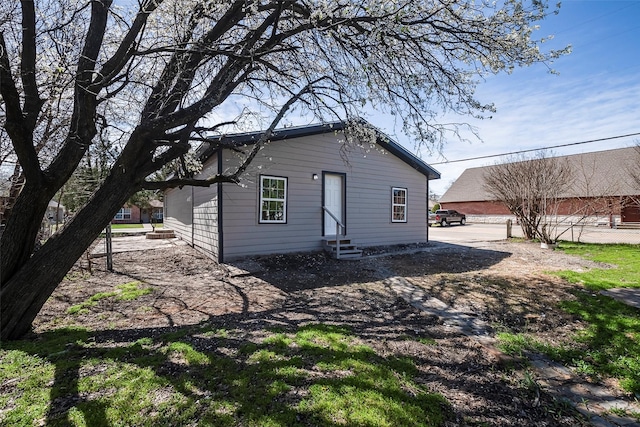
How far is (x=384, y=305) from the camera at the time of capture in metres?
5.03

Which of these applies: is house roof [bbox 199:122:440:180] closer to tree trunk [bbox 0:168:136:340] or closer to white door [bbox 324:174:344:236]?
white door [bbox 324:174:344:236]

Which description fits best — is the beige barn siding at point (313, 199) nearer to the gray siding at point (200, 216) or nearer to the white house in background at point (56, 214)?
the gray siding at point (200, 216)

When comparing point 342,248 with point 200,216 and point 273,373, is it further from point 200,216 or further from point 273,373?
point 273,373

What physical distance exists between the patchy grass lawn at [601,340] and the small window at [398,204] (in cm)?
623

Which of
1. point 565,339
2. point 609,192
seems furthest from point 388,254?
point 609,192

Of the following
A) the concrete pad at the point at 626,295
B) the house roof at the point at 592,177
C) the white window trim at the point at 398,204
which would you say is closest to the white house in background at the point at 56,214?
the white window trim at the point at 398,204

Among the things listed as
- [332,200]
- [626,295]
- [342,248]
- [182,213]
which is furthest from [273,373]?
[182,213]

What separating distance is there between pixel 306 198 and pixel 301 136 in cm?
184

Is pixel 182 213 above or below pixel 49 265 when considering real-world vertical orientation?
above

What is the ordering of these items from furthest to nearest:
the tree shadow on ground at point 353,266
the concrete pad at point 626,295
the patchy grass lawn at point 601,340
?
the tree shadow on ground at point 353,266
the concrete pad at point 626,295
the patchy grass lawn at point 601,340

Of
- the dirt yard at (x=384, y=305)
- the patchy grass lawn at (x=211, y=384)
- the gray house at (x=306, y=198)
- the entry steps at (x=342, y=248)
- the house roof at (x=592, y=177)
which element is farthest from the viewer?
the house roof at (x=592, y=177)

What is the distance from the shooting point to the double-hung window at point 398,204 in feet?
38.4

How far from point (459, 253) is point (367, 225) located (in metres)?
3.13

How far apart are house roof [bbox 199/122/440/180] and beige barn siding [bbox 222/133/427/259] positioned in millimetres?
209
